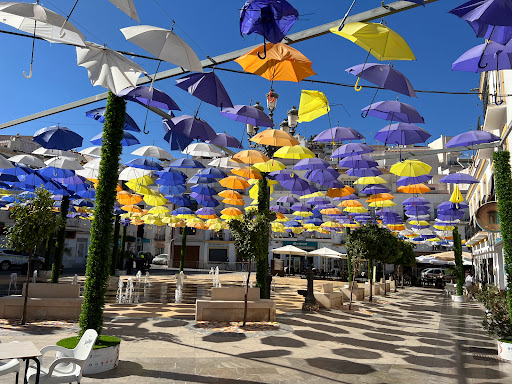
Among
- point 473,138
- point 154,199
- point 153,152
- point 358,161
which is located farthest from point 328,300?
point 154,199

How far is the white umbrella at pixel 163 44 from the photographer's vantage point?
533 centimetres

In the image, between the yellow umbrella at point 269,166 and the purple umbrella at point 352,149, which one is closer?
the purple umbrella at point 352,149

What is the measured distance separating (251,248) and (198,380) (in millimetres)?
5254

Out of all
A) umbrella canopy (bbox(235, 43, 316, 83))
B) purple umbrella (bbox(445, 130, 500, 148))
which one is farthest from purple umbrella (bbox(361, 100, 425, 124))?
umbrella canopy (bbox(235, 43, 316, 83))

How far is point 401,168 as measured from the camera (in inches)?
516

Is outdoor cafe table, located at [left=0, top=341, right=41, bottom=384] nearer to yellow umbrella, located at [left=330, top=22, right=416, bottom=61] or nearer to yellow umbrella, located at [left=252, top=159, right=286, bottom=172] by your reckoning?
yellow umbrella, located at [left=330, top=22, right=416, bottom=61]

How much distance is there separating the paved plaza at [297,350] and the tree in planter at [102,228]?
107 centimetres

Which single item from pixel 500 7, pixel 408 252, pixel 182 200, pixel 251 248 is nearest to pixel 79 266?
pixel 182 200

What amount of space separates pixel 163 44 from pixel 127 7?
770 millimetres

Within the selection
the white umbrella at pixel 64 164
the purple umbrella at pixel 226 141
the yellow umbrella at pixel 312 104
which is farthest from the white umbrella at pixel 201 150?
the white umbrella at pixel 64 164

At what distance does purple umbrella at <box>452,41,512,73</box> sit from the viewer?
6.31 m

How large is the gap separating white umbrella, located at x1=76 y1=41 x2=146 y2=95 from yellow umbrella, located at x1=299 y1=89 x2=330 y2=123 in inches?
159

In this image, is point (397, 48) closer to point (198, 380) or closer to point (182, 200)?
point (198, 380)

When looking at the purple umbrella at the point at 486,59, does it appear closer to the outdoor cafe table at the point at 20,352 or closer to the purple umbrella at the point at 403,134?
the purple umbrella at the point at 403,134
